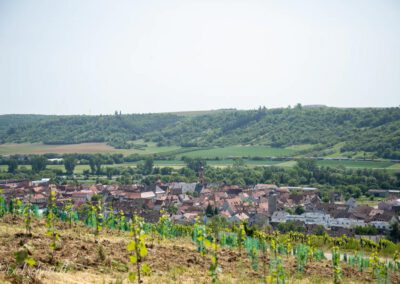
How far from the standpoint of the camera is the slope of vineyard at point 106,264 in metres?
8.82

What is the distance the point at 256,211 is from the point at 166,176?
29.8 metres

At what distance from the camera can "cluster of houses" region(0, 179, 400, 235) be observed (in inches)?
2088

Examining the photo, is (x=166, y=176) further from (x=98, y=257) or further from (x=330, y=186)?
(x=98, y=257)

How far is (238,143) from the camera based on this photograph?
136 m

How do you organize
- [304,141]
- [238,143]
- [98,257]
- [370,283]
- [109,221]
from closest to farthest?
1. [98,257]
2. [370,283]
3. [109,221]
4. [304,141]
5. [238,143]

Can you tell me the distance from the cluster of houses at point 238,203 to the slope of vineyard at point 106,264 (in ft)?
107

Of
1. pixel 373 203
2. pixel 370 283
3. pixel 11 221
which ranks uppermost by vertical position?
pixel 11 221

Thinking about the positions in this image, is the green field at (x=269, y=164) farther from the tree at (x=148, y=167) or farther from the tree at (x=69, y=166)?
the tree at (x=148, y=167)

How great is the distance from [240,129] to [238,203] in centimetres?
8812

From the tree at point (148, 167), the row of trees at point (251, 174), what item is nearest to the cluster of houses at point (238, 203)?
the row of trees at point (251, 174)

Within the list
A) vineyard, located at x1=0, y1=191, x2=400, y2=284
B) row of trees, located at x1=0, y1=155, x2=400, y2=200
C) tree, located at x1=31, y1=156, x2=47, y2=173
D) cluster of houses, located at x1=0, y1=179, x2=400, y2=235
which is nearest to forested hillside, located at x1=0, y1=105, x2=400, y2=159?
row of trees, located at x1=0, y1=155, x2=400, y2=200

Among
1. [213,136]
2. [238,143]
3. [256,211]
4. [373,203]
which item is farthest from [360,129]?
[256,211]

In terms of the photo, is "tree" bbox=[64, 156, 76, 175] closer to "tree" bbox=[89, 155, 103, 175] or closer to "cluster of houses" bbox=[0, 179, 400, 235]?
"tree" bbox=[89, 155, 103, 175]

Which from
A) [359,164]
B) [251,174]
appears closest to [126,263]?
[251,174]
